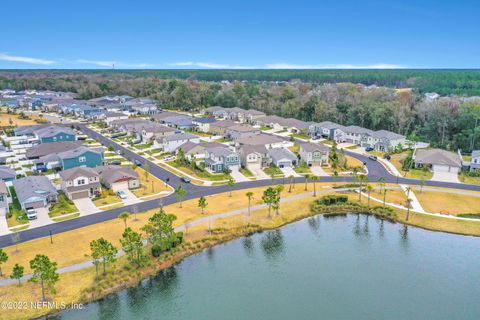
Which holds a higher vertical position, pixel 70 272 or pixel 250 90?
pixel 250 90

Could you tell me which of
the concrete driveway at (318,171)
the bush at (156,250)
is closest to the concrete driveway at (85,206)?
the bush at (156,250)

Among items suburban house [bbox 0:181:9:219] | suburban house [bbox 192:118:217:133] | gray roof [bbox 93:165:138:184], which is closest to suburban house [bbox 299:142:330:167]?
gray roof [bbox 93:165:138:184]

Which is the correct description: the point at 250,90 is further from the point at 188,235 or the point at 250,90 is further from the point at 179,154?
the point at 188,235

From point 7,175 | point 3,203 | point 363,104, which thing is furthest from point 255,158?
point 363,104

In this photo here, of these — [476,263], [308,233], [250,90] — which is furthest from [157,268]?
[250,90]

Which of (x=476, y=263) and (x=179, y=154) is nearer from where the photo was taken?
(x=476, y=263)

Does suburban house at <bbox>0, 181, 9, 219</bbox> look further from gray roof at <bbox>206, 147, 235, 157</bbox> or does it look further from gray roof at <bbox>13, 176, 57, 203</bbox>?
gray roof at <bbox>206, 147, 235, 157</bbox>

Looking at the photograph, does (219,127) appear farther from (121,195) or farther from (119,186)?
(121,195)
